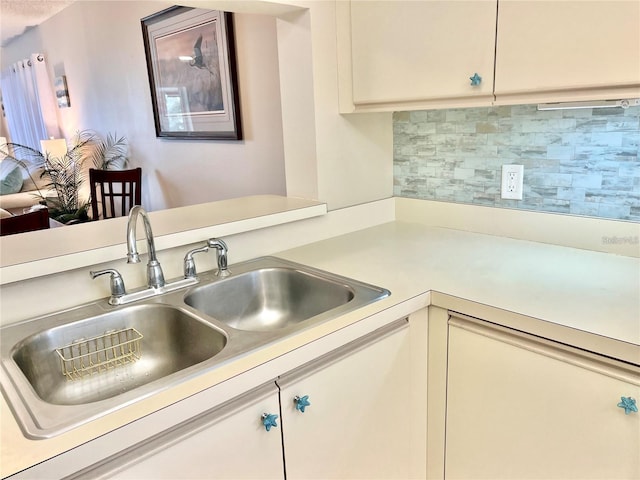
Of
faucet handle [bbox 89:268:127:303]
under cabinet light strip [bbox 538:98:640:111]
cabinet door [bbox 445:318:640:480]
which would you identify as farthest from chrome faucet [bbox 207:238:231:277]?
under cabinet light strip [bbox 538:98:640:111]

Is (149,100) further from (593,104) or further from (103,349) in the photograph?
(593,104)

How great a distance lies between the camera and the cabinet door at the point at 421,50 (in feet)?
4.49

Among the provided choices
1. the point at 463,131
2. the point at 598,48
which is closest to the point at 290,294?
the point at 463,131

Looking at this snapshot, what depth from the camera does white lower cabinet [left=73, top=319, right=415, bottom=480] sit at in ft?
2.89

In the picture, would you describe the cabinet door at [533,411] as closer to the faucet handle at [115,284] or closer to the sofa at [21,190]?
the faucet handle at [115,284]

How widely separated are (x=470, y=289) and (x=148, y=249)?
2.86 feet

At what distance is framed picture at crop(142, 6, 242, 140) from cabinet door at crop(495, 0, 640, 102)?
5.03 ft

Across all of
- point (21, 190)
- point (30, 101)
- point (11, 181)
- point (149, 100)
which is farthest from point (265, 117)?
point (30, 101)

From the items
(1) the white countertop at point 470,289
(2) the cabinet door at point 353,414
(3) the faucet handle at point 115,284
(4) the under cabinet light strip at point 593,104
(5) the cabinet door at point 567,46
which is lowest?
(2) the cabinet door at point 353,414

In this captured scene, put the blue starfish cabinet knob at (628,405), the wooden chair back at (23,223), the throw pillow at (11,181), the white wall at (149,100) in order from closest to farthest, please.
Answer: the blue starfish cabinet knob at (628,405) → the wooden chair back at (23,223) → the white wall at (149,100) → the throw pillow at (11,181)

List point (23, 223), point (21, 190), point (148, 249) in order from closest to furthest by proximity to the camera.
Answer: point (148, 249) < point (23, 223) < point (21, 190)

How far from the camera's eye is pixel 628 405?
100cm

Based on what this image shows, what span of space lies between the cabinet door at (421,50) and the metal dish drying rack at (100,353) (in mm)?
1102

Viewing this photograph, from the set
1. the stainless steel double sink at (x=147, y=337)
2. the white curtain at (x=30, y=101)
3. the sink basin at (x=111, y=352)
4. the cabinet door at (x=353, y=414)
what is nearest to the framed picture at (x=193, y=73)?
the stainless steel double sink at (x=147, y=337)
